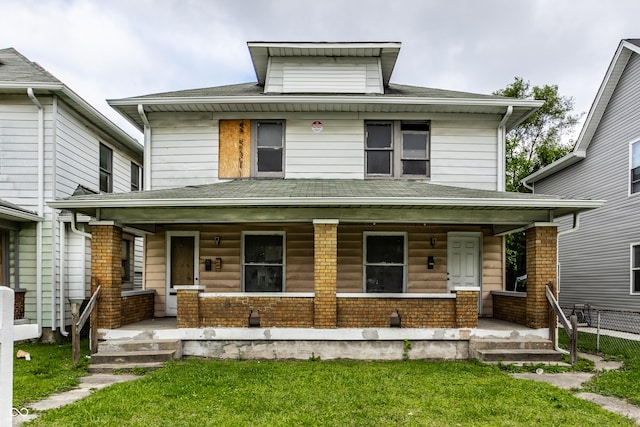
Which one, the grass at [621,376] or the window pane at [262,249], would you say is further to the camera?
the window pane at [262,249]

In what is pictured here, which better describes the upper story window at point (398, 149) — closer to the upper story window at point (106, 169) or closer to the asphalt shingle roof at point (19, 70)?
the asphalt shingle roof at point (19, 70)

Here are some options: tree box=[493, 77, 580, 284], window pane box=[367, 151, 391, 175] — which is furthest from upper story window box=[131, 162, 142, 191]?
tree box=[493, 77, 580, 284]

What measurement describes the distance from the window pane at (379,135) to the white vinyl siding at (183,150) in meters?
3.66

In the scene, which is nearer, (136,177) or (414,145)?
(414,145)

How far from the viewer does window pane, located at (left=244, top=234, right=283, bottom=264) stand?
10578 millimetres

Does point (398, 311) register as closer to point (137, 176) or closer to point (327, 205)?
point (327, 205)

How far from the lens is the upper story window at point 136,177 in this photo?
15508 millimetres

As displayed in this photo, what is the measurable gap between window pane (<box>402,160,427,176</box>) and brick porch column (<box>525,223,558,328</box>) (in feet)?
9.65

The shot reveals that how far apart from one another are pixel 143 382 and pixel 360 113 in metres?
7.23

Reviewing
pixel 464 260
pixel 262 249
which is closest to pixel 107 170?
pixel 262 249

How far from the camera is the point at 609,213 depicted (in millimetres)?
13602

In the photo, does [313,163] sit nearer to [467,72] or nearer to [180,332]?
[180,332]

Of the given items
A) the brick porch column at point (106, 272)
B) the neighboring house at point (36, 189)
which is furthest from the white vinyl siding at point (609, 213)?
the neighboring house at point (36, 189)

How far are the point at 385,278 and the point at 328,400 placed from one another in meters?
5.00
